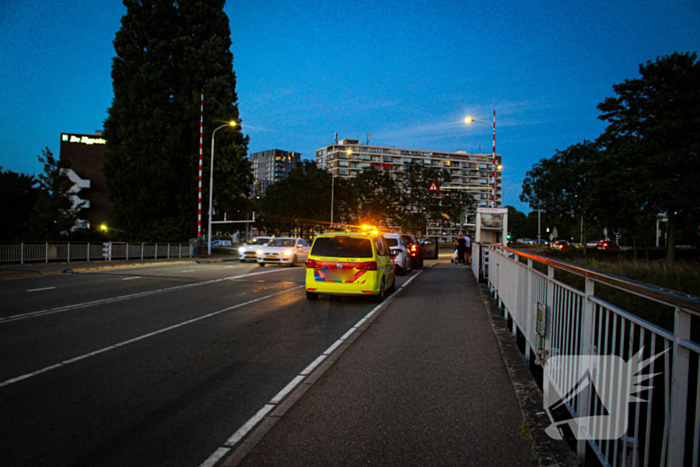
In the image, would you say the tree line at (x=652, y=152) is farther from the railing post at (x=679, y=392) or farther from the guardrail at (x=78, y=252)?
the guardrail at (x=78, y=252)

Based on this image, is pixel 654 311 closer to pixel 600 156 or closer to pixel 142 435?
pixel 142 435

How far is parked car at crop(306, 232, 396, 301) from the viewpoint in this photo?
36.8 ft

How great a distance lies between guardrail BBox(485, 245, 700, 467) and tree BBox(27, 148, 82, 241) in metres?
31.2

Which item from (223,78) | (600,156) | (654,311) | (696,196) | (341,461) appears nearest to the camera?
(341,461)

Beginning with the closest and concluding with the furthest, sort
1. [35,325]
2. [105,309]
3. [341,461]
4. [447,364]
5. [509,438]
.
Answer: [341,461], [509,438], [447,364], [35,325], [105,309]

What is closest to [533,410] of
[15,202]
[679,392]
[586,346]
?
[586,346]

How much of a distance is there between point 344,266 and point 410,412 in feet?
22.8

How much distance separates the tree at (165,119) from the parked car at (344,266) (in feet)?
88.8

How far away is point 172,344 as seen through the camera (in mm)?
6969

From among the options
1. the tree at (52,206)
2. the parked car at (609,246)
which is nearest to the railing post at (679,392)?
the tree at (52,206)

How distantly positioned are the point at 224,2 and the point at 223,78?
8.36m

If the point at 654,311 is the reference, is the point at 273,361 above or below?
below

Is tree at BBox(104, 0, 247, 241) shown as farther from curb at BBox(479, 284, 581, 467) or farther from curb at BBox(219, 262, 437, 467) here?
curb at BBox(479, 284, 581, 467)

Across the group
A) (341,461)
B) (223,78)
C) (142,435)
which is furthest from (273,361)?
(223,78)
